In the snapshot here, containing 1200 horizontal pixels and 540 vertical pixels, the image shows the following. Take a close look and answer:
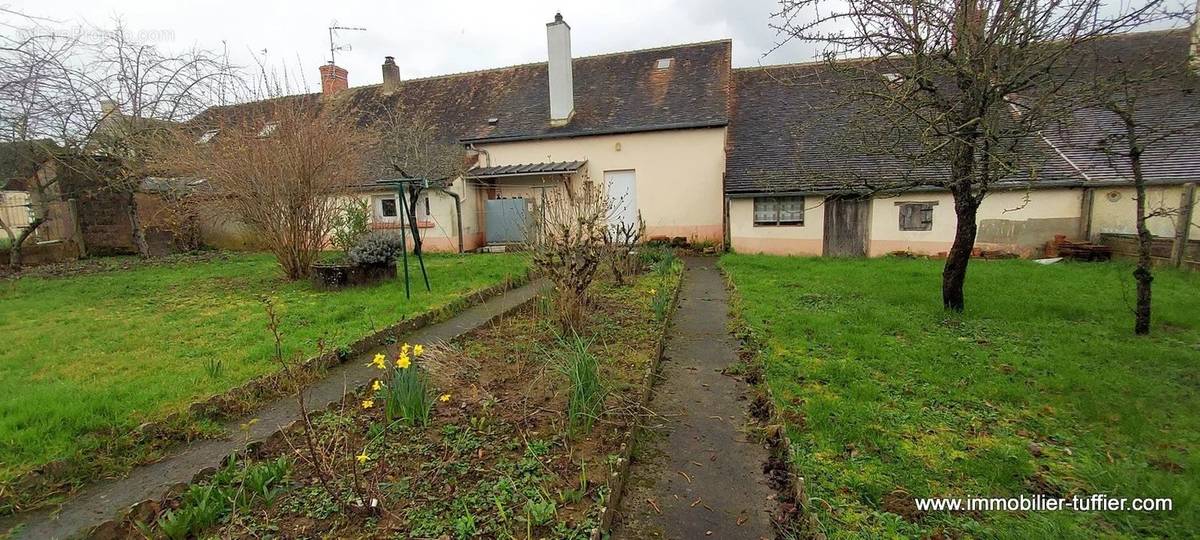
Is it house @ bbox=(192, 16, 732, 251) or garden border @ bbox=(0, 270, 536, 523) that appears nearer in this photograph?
garden border @ bbox=(0, 270, 536, 523)

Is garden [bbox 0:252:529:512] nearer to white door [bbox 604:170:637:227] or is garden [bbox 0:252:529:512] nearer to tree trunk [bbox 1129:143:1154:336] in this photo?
white door [bbox 604:170:637:227]

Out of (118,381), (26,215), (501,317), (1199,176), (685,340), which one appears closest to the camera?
(118,381)

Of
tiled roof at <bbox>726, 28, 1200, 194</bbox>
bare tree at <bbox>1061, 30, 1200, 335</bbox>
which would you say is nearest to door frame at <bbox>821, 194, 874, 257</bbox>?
tiled roof at <bbox>726, 28, 1200, 194</bbox>

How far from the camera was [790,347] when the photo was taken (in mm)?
5254

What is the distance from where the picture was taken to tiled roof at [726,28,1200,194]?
1159 cm

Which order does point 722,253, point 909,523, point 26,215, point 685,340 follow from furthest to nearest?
point 722,253 < point 26,215 < point 685,340 < point 909,523

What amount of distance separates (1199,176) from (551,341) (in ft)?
49.2

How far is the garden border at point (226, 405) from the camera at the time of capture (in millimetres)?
2688

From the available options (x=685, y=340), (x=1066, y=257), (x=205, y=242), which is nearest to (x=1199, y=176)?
(x=1066, y=257)

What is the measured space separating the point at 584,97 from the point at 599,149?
112 inches

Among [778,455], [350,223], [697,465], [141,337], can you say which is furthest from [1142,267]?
[350,223]

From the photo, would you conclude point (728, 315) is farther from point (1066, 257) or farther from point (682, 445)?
point (1066, 257)

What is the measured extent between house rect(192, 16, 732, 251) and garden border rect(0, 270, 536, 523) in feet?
30.0

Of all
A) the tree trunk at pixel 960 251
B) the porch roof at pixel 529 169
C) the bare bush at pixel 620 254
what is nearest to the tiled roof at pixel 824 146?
the tree trunk at pixel 960 251
